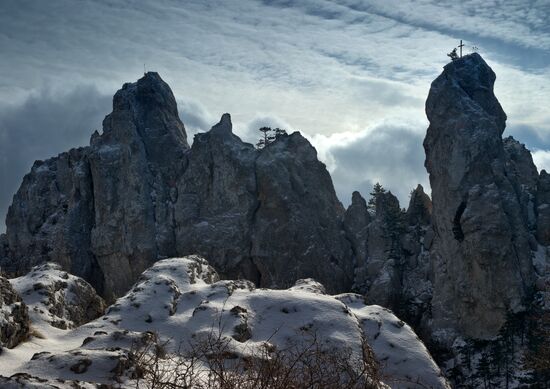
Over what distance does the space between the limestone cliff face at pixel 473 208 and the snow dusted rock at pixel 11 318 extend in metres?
53.4

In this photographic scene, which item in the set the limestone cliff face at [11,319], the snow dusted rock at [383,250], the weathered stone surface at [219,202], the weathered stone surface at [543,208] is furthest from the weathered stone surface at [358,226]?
the limestone cliff face at [11,319]

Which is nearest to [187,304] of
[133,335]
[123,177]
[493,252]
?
[133,335]

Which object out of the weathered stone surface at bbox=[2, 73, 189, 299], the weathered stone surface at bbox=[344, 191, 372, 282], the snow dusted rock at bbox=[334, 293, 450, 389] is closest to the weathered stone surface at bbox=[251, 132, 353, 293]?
the weathered stone surface at bbox=[344, 191, 372, 282]

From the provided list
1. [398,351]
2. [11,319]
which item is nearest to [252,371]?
[11,319]

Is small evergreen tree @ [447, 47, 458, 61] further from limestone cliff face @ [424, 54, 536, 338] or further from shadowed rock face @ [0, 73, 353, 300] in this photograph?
shadowed rock face @ [0, 73, 353, 300]

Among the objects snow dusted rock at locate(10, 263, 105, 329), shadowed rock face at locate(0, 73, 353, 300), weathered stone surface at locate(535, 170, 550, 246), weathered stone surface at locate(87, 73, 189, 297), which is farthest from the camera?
weathered stone surface at locate(87, 73, 189, 297)

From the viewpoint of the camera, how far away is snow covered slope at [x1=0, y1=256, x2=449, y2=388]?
18438 millimetres

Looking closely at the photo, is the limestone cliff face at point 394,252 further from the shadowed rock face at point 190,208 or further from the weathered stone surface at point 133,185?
the weathered stone surface at point 133,185

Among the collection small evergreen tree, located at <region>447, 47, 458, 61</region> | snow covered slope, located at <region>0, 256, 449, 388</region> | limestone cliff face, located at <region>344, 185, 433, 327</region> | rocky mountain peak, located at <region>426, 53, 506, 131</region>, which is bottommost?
snow covered slope, located at <region>0, 256, 449, 388</region>

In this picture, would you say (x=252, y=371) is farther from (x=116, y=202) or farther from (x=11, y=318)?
(x=116, y=202)

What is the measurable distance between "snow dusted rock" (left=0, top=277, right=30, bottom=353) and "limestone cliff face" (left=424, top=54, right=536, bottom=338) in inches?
2102

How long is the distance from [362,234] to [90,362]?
65.1m

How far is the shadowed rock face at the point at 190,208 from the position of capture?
7306 cm

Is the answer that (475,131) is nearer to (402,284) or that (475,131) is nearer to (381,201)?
(381,201)
